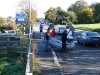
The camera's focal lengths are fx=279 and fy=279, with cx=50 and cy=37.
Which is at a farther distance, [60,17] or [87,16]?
[87,16]

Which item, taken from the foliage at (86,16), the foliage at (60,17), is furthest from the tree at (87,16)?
the foliage at (60,17)

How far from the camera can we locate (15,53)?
1834 centimetres

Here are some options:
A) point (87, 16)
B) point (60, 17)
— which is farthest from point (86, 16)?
point (60, 17)

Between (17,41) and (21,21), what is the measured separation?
11.5m

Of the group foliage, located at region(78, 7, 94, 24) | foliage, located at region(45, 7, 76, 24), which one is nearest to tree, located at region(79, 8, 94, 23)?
foliage, located at region(78, 7, 94, 24)

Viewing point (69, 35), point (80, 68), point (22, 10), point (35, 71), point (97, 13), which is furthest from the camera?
point (97, 13)

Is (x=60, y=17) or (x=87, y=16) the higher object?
(x=87, y=16)

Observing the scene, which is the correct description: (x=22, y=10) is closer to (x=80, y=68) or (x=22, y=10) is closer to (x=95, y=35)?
(x=95, y=35)

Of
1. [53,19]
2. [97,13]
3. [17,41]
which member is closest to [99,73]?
[17,41]

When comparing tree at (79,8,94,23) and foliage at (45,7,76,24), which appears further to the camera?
tree at (79,8,94,23)

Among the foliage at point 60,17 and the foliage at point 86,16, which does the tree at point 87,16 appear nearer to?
the foliage at point 86,16

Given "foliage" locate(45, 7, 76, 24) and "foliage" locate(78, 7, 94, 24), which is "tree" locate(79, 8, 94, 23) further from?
"foliage" locate(45, 7, 76, 24)

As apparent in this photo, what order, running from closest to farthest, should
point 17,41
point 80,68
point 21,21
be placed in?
point 80,68, point 17,41, point 21,21

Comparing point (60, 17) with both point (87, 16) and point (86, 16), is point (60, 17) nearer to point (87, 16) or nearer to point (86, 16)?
point (86, 16)
